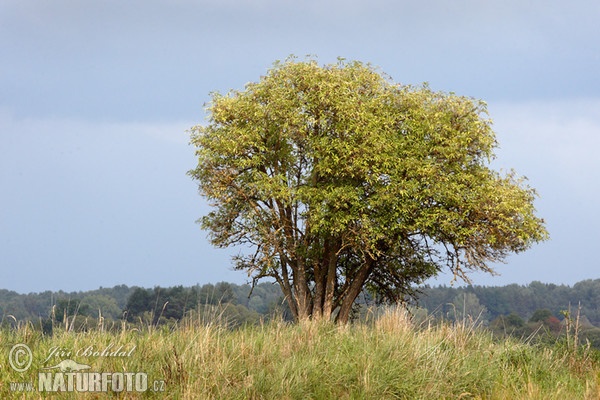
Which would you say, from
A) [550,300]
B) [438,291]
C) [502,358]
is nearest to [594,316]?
[550,300]

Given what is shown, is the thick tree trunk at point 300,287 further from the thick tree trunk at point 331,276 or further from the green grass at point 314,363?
the green grass at point 314,363

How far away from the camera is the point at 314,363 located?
489 inches

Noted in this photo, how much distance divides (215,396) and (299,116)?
65.8 ft

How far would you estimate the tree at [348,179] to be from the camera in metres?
29.2

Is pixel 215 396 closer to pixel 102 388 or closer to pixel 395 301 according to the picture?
pixel 102 388

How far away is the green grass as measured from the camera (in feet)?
37.8

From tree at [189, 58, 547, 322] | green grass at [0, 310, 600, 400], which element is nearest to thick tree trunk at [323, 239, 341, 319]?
tree at [189, 58, 547, 322]

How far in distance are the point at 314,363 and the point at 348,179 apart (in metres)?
18.4

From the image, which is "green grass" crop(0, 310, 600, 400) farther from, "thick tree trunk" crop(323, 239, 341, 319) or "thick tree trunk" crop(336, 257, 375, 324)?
"thick tree trunk" crop(336, 257, 375, 324)

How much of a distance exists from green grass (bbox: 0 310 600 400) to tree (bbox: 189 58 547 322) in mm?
12852

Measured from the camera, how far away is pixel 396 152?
29688 millimetres

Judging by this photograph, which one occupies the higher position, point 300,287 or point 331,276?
point 331,276

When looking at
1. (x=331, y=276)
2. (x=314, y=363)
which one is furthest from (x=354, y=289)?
(x=314, y=363)

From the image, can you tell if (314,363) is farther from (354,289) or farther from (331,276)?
(354,289)
